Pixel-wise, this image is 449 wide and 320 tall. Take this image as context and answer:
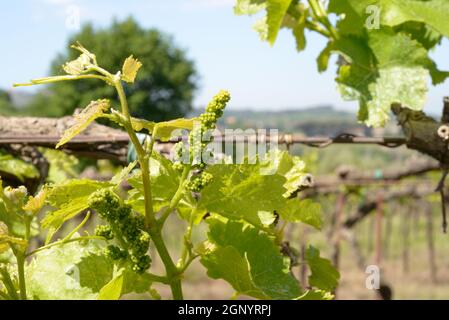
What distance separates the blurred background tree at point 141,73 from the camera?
1415 inches

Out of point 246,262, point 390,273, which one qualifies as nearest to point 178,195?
point 246,262

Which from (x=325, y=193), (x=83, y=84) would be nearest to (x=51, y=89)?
(x=83, y=84)

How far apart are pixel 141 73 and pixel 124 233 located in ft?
121

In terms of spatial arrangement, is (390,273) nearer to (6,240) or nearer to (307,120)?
(6,240)

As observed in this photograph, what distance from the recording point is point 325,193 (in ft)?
30.2

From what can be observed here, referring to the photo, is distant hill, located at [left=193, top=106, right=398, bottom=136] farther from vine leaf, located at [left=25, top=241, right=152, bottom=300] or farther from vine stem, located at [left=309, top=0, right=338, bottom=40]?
vine leaf, located at [left=25, top=241, right=152, bottom=300]

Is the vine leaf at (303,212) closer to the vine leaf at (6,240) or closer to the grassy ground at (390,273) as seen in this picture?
the vine leaf at (6,240)

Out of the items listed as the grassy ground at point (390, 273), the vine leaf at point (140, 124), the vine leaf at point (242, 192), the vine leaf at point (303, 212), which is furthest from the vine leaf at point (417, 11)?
the grassy ground at point (390, 273)

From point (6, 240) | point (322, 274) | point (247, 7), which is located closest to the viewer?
point (6, 240)

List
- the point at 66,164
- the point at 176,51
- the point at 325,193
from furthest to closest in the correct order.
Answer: the point at 176,51 → the point at 325,193 → the point at 66,164

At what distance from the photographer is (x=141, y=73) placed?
37.2 m

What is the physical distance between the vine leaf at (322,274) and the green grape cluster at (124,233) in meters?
0.58
